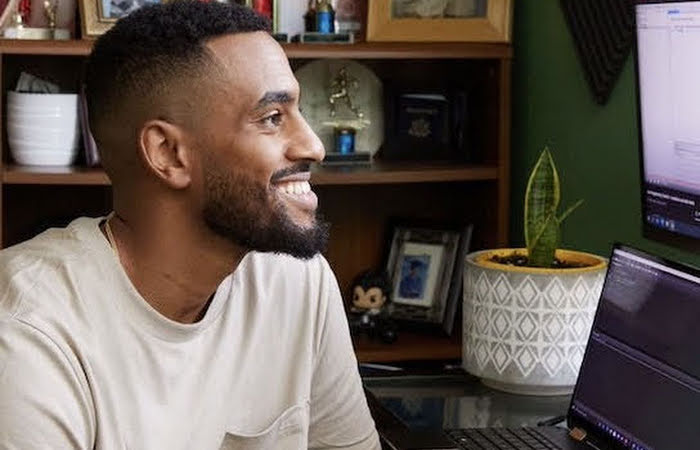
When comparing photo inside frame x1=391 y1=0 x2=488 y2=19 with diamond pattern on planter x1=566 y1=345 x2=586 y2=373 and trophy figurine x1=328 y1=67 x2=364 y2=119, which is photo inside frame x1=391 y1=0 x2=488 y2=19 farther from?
diamond pattern on planter x1=566 y1=345 x2=586 y2=373

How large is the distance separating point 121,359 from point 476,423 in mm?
762

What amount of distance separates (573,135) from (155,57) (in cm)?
132

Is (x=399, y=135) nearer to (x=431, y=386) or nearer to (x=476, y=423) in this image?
(x=431, y=386)

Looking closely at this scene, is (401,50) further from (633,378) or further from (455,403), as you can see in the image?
(633,378)

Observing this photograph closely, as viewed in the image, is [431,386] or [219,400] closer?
[219,400]

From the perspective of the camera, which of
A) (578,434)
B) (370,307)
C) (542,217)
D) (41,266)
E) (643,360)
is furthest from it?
(370,307)

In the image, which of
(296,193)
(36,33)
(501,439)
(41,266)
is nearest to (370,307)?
(36,33)

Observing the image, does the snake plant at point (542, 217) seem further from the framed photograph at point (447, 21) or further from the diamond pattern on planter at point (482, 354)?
the framed photograph at point (447, 21)

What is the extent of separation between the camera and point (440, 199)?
126 inches

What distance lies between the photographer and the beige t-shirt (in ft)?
4.65

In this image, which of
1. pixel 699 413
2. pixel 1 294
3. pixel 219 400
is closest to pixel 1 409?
pixel 1 294

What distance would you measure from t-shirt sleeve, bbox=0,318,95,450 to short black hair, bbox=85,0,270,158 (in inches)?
12.2

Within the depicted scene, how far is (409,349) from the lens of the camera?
289 centimetres

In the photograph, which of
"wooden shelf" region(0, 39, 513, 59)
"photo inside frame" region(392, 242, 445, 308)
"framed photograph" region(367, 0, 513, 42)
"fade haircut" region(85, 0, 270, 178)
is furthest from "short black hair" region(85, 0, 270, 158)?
"photo inside frame" region(392, 242, 445, 308)
